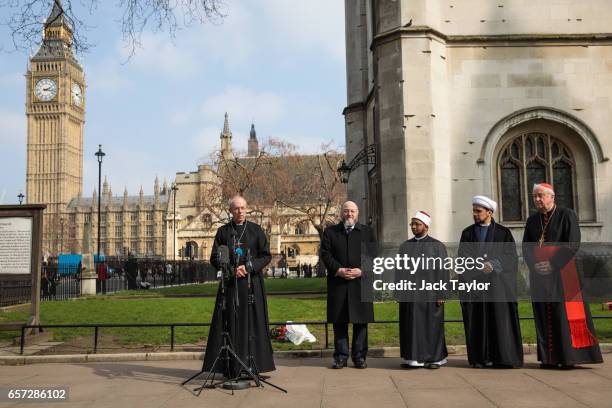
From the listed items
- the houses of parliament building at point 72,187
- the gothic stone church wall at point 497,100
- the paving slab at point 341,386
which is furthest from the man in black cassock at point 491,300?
the houses of parliament building at point 72,187

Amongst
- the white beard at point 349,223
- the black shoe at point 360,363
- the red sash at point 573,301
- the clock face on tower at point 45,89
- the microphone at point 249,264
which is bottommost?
the black shoe at point 360,363

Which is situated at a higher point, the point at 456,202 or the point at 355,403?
the point at 456,202

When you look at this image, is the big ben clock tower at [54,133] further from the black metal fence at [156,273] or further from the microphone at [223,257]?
the microphone at [223,257]

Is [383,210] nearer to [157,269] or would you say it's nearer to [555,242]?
[555,242]

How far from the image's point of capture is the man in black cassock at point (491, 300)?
24.5 feet

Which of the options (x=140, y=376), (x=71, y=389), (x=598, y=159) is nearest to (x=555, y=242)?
(x=140, y=376)

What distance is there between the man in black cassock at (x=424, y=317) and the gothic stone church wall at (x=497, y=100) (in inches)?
279

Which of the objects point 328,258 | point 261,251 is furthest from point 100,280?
point 261,251

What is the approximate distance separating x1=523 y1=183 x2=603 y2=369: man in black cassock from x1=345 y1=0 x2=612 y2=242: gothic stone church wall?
732 centimetres

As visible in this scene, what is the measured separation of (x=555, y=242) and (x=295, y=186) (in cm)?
4563

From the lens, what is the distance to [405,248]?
8.06m

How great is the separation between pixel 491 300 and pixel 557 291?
774mm

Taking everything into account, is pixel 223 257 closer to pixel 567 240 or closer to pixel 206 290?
pixel 567 240

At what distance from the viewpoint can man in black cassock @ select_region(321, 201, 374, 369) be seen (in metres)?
7.73
